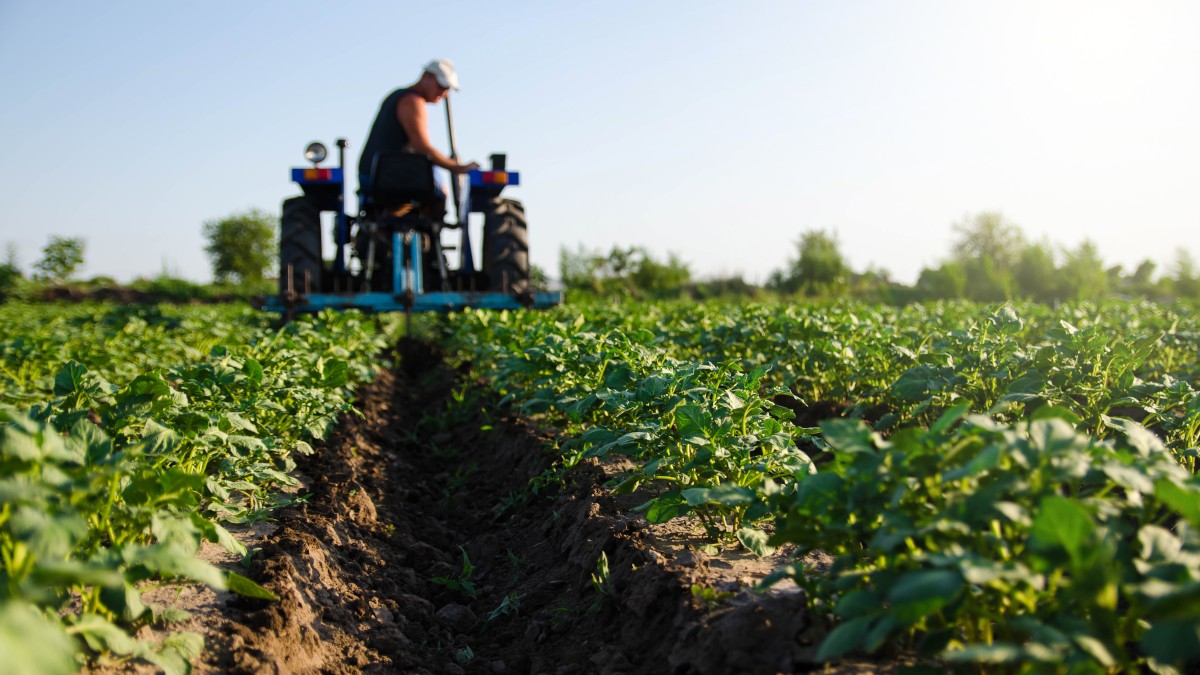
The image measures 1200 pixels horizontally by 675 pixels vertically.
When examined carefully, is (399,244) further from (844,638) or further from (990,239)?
(990,239)

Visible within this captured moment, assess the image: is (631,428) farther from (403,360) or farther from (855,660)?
(403,360)

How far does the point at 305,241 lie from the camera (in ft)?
27.3

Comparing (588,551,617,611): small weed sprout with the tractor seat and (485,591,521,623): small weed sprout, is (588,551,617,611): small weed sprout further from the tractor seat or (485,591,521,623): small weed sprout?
the tractor seat

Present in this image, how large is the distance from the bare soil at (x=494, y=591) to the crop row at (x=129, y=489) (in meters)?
0.24

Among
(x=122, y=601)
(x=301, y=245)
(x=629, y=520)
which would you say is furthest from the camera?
(x=301, y=245)

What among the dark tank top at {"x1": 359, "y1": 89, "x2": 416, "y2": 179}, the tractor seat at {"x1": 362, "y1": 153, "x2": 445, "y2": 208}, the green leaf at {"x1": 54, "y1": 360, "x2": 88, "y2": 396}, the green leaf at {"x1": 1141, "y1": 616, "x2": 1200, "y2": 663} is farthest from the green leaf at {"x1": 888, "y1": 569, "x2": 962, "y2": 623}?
the dark tank top at {"x1": 359, "y1": 89, "x2": 416, "y2": 179}

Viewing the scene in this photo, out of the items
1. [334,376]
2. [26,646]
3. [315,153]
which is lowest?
[26,646]

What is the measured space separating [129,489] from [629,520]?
1678 millimetres

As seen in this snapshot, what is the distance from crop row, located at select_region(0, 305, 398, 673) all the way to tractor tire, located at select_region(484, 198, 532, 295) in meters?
4.50

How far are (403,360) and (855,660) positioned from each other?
7696 mm

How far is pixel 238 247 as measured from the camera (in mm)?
41062

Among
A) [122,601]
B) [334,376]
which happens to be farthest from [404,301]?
[122,601]

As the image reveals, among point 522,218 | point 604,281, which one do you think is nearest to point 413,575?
point 522,218

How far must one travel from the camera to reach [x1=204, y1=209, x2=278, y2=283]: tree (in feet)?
134
